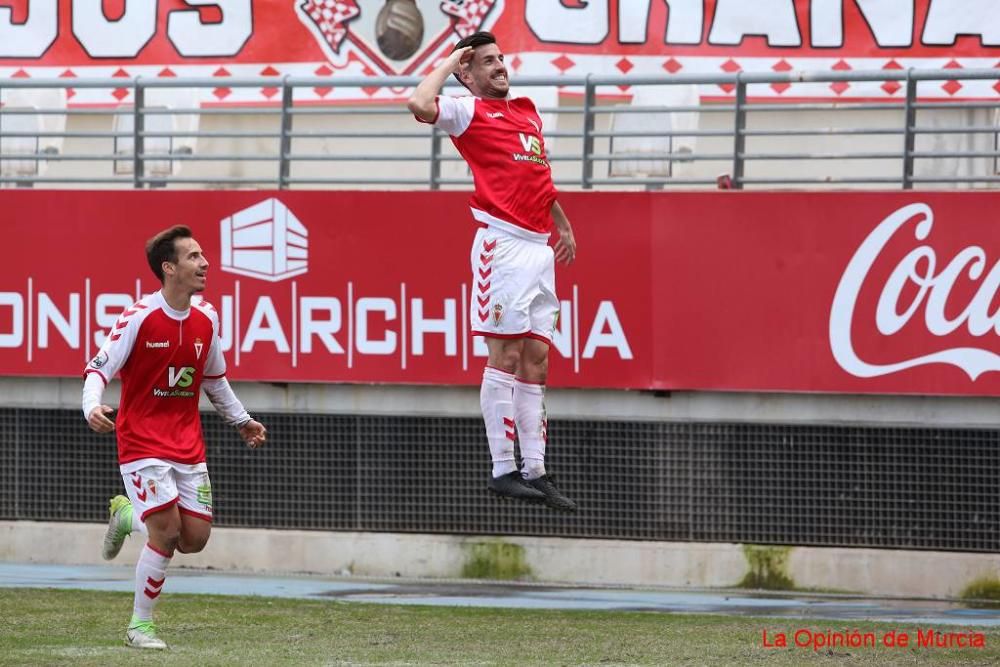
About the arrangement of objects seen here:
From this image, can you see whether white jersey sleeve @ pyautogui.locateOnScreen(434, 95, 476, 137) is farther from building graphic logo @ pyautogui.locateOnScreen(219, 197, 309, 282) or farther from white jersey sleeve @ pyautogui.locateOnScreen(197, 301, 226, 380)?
building graphic logo @ pyautogui.locateOnScreen(219, 197, 309, 282)

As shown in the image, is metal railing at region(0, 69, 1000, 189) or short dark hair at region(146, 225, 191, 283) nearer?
short dark hair at region(146, 225, 191, 283)

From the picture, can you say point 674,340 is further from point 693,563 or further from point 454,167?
point 454,167

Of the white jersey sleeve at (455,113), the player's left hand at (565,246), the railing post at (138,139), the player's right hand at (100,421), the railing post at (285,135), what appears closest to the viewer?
the player's right hand at (100,421)

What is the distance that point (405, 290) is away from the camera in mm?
17078

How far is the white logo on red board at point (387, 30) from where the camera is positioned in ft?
68.8

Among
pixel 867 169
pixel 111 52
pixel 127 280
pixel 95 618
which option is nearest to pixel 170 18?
pixel 111 52

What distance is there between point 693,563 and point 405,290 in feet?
11.1

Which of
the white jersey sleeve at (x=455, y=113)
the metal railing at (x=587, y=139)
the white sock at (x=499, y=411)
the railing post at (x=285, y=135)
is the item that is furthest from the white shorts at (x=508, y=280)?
the railing post at (x=285, y=135)

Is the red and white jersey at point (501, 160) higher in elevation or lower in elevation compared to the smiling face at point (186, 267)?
higher

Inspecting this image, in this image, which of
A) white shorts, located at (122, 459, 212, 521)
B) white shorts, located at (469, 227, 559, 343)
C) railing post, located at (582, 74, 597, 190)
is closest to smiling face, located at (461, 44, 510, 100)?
white shorts, located at (469, 227, 559, 343)

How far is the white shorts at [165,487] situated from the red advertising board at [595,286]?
537 cm

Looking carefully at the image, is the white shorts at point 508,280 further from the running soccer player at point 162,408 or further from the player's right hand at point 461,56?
the running soccer player at point 162,408

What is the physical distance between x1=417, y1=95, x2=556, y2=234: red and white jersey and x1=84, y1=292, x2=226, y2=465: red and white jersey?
1.85 meters

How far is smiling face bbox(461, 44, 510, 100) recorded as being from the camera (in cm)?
1145
